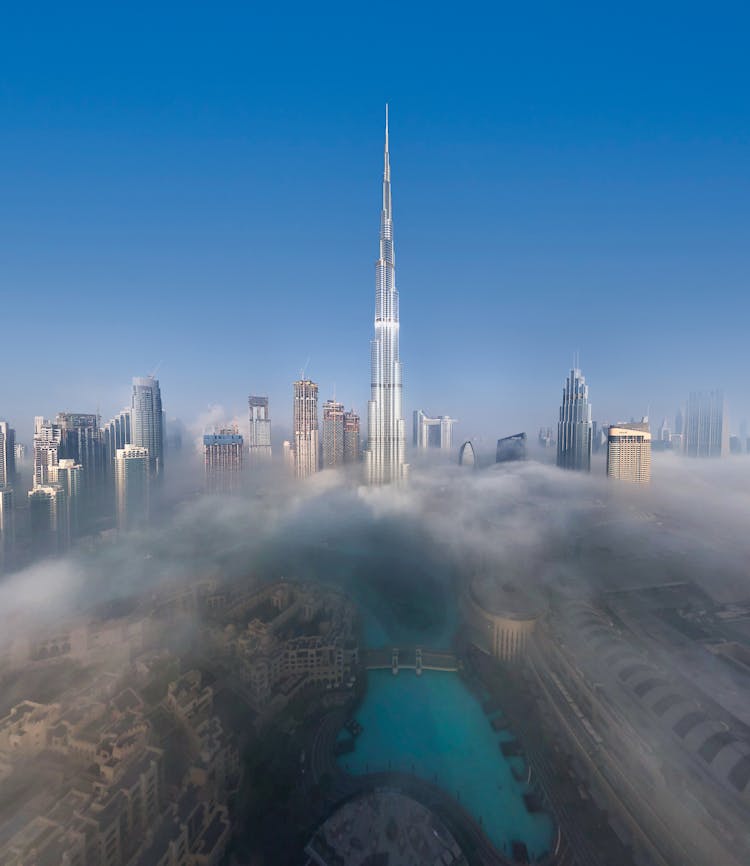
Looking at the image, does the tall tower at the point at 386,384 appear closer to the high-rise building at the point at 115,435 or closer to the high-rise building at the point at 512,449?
the high-rise building at the point at 512,449

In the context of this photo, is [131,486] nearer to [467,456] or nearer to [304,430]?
[304,430]

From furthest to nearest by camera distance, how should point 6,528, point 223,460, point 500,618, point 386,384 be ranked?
point 386,384 < point 223,460 < point 6,528 < point 500,618

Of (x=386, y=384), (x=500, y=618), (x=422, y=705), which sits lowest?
(x=422, y=705)

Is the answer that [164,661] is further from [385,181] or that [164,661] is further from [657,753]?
[385,181]

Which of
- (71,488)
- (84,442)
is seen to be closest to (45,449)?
(84,442)

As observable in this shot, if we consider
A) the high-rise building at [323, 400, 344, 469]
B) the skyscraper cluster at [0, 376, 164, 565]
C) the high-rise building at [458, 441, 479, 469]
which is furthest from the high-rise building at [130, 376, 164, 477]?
the high-rise building at [458, 441, 479, 469]

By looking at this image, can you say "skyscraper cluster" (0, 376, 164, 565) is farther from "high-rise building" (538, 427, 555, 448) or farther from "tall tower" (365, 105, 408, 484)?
"high-rise building" (538, 427, 555, 448)
